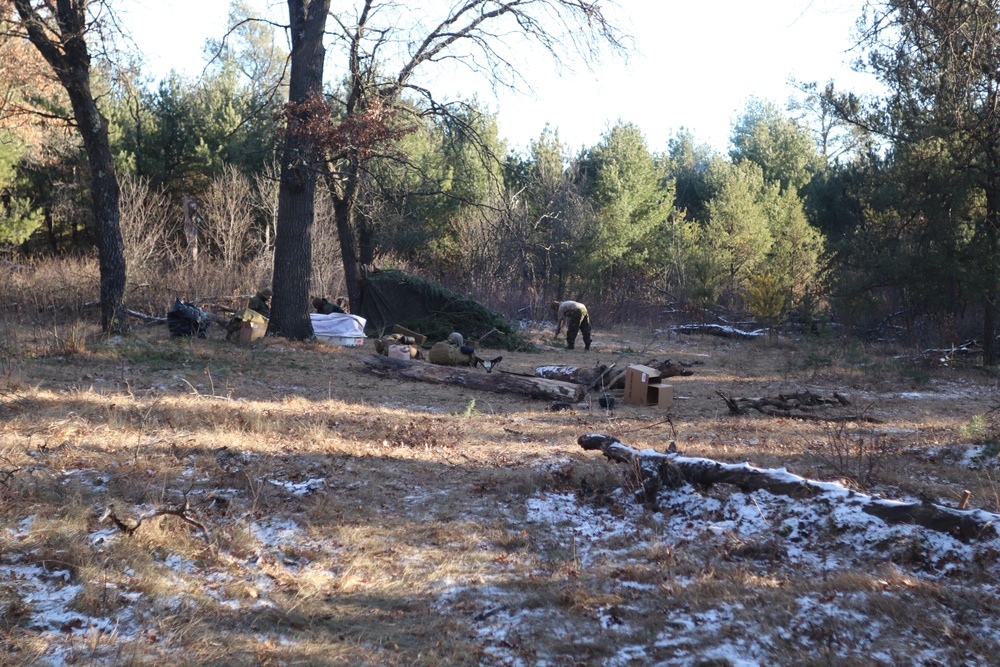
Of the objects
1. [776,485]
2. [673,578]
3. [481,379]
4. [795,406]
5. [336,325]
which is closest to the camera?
[673,578]

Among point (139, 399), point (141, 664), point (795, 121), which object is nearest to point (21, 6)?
point (139, 399)

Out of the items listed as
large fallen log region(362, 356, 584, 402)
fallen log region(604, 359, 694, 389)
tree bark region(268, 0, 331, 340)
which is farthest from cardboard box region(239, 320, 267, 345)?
fallen log region(604, 359, 694, 389)

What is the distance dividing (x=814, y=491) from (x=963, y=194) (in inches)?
615

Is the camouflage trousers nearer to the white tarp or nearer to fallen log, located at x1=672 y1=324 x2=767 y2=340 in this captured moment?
the white tarp

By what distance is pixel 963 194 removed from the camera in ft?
58.8

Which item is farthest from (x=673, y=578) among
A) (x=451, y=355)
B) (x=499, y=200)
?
(x=499, y=200)

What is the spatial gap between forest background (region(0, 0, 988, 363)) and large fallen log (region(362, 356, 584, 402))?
3.23m

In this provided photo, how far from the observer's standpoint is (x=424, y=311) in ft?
62.5

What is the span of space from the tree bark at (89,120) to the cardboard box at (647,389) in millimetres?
A: 7822

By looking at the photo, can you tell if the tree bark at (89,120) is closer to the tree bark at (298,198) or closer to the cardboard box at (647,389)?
the tree bark at (298,198)

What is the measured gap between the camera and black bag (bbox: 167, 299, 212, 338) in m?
13.9

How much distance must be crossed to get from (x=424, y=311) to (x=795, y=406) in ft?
33.8

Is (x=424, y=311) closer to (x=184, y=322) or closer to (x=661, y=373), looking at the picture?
(x=184, y=322)

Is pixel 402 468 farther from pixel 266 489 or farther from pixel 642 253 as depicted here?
pixel 642 253
